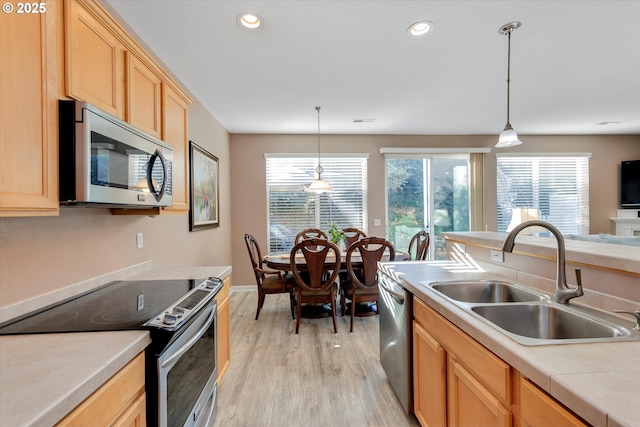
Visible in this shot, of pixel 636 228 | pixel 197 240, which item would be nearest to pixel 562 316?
pixel 197 240

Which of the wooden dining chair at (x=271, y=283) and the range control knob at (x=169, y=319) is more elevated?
the range control knob at (x=169, y=319)

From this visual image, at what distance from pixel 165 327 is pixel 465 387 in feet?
4.02

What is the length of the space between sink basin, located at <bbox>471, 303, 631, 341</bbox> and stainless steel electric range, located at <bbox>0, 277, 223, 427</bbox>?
129cm

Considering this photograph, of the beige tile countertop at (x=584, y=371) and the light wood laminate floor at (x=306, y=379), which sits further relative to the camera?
the light wood laminate floor at (x=306, y=379)

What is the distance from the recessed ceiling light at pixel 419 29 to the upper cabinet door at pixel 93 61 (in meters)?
1.86

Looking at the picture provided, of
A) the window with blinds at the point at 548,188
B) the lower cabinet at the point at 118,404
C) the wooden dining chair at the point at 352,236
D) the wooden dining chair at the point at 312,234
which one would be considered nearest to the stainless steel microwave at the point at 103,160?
the lower cabinet at the point at 118,404

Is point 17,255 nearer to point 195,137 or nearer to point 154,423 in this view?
point 154,423

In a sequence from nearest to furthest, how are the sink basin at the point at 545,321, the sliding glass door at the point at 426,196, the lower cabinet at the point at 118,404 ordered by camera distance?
the lower cabinet at the point at 118,404
the sink basin at the point at 545,321
the sliding glass door at the point at 426,196

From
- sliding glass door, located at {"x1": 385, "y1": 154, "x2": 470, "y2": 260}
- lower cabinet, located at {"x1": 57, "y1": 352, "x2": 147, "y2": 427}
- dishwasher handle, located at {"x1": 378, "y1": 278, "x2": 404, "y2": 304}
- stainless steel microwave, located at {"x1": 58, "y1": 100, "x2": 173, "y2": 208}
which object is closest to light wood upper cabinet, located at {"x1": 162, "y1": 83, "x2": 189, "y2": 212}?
stainless steel microwave, located at {"x1": 58, "y1": 100, "x2": 173, "y2": 208}

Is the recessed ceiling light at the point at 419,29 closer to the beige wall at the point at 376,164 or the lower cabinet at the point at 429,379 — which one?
the lower cabinet at the point at 429,379

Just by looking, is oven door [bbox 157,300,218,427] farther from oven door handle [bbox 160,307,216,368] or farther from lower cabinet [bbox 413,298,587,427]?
lower cabinet [bbox 413,298,587,427]

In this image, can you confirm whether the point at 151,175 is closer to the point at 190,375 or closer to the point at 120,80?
the point at 120,80

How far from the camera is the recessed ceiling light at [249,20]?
1920 millimetres

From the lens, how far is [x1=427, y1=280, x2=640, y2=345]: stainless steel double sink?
39.5 inches
